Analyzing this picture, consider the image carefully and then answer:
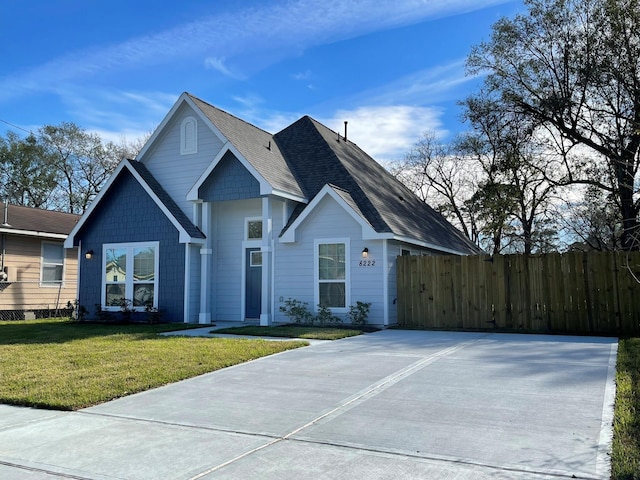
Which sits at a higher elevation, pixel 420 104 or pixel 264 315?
pixel 420 104

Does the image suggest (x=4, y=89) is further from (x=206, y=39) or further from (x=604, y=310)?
(x=604, y=310)

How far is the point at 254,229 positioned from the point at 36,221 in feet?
32.0

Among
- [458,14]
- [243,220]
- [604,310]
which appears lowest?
[604,310]

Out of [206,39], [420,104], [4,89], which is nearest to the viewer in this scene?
[206,39]

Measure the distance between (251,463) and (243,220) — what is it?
12.9 m

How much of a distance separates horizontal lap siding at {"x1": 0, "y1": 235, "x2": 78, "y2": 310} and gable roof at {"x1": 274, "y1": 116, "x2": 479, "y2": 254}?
9989 mm


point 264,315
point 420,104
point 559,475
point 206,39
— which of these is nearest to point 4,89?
point 206,39

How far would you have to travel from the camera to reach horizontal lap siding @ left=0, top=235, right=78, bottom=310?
18.9 metres

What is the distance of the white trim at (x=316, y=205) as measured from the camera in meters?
14.0

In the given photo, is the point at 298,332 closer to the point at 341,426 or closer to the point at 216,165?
the point at 216,165

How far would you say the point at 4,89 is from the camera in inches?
728

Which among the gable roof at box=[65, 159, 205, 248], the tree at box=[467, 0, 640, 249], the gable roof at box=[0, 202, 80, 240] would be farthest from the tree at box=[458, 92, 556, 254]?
the gable roof at box=[0, 202, 80, 240]

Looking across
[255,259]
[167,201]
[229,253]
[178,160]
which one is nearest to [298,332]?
[255,259]

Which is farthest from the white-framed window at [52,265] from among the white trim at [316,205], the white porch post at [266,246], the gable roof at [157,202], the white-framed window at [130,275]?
the white trim at [316,205]
